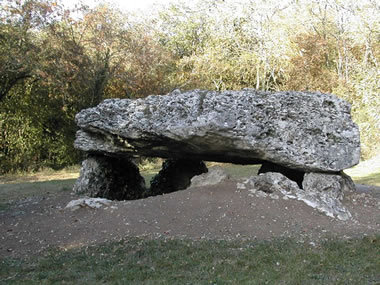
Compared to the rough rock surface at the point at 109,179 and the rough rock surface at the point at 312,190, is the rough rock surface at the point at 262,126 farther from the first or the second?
the rough rock surface at the point at 109,179

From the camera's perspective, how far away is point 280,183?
855 centimetres

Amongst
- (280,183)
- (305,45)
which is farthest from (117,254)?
(305,45)

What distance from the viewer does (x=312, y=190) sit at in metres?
8.75

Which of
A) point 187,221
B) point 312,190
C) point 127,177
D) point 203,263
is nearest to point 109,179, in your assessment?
point 127,177

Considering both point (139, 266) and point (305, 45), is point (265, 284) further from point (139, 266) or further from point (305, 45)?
point (305, 45)

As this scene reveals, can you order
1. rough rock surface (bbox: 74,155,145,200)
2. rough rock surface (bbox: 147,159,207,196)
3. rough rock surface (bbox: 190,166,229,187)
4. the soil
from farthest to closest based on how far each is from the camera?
rough rock surface (bbox: 147,159,207,196), rough rock surface (bbox: 74,155,145,200), rough rock surface (bbox: 190,166,229,187), the soil

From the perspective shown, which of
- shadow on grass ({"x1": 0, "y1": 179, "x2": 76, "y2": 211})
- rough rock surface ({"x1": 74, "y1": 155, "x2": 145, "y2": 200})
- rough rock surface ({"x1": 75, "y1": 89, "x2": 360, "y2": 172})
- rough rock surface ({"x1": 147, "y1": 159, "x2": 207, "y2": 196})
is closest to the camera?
rough rock surface ({"x1": 75, "y1": 89, "x2": 360, "y2": 172})

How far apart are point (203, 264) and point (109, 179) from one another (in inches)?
212

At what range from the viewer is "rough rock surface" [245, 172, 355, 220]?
26.4 ft

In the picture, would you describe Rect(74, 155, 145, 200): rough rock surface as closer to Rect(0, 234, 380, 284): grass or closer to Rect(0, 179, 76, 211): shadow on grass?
Rect(0, 179, 76, 211): shadow on grass

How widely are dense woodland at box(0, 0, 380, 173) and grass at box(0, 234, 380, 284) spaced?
1074 cm

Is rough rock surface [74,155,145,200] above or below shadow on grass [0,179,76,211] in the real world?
above

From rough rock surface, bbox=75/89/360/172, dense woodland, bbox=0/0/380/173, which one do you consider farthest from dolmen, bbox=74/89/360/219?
dense woodland, bbox=0/0/380/173

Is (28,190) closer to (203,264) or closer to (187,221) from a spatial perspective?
(187,221)
